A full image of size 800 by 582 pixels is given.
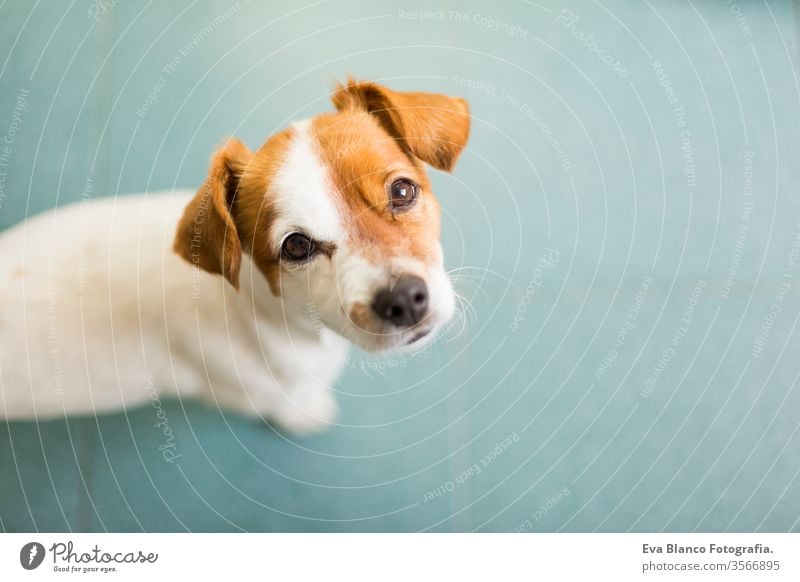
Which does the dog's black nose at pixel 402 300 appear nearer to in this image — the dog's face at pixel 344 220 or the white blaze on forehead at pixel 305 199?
the dog's face at pixel 344 220

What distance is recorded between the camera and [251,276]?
112 centimetres

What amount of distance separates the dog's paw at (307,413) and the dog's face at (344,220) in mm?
279

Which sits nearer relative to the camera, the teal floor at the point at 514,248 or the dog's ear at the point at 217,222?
the dog's ear at the point at 217,222

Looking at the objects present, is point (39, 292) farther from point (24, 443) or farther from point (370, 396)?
point (370, 396)

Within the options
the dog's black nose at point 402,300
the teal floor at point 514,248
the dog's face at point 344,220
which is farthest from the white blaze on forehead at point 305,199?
the teal floor at point 514,248

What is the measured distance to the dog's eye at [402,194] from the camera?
105 cm

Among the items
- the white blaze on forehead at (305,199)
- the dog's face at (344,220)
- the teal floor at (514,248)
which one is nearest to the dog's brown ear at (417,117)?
the dog's face at (344,220)

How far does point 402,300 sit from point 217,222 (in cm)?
32

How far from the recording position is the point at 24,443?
1288 mm

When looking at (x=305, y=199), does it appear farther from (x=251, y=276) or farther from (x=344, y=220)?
(x=251, y=276)

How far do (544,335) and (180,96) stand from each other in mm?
922
